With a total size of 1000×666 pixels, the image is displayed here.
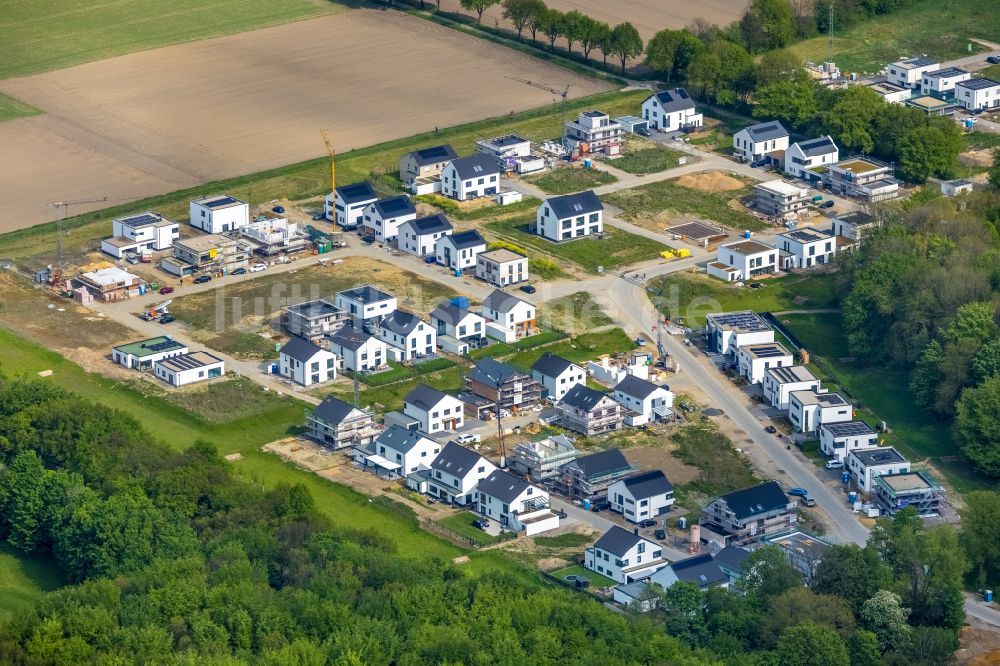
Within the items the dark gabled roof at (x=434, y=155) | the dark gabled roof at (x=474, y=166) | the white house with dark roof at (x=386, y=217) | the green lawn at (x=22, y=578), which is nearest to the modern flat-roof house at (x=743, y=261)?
the dark gabled roof at (x=474, y=166)

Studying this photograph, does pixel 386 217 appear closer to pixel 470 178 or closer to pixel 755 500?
pixel 470 178

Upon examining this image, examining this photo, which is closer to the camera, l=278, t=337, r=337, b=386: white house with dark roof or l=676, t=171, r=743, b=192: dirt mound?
l=278, t=337, r=337, b=386: white house with dark roof

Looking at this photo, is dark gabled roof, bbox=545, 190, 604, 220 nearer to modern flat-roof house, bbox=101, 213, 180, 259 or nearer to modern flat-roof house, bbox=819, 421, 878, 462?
modern flat-roof house, bbox=101, 213, 180, 259

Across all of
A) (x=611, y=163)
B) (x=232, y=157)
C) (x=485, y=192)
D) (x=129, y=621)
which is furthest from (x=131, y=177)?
(x=129, y=621)

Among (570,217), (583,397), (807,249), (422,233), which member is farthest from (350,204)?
(583,397)

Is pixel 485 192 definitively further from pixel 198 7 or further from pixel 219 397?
pixel 198 7

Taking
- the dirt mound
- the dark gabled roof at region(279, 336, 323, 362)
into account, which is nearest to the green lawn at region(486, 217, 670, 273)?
the dirt mound

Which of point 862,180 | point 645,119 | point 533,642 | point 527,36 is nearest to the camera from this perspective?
point 533,642
